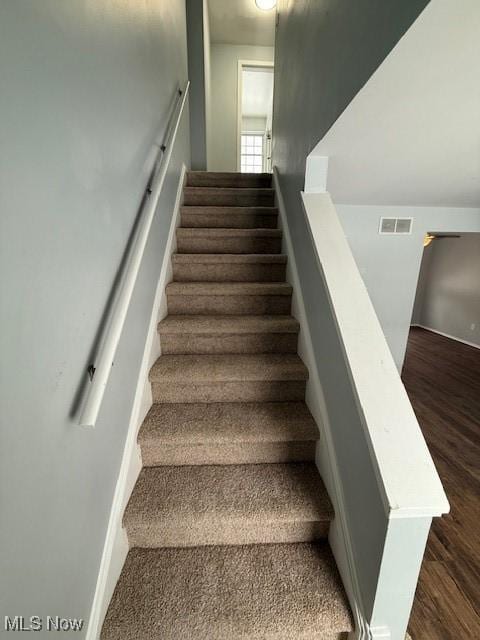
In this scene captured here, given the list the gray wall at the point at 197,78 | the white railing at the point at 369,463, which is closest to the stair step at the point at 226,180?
the gray wall at the point at 197,78

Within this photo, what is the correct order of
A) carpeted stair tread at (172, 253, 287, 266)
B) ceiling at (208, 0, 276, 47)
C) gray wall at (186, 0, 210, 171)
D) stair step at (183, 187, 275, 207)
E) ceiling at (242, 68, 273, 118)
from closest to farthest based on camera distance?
carpeted stair tread at (172, 253, 287, 266), stair step at (183, 187, 275, 207), gray wall at (186, 0, 210, 171), ceiling at (208, 0, 276, 47), ceiling at (242, 68, 273, 118)

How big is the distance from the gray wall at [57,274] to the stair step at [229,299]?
72 centimetres

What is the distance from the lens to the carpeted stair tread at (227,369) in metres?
1.49

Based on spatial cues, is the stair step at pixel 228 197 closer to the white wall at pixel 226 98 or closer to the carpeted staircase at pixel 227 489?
the carpeted staircase at pixel 227 489

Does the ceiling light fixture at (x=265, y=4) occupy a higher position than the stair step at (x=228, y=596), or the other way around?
the ceiling light fixture at (x=265, y=4)

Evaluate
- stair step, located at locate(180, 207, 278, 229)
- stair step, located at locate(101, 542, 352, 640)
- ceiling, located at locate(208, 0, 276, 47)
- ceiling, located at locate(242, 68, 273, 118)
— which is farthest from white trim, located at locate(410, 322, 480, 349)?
ceiling, located at locate(208, 0, 276, 47)

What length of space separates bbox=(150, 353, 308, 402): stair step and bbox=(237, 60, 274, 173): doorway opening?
4.04 m

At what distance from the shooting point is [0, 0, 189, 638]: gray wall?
1.84ft

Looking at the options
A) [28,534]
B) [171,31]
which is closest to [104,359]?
[28,534]

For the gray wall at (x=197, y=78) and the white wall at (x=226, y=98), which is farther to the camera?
the white wall at (x=226, y=98)

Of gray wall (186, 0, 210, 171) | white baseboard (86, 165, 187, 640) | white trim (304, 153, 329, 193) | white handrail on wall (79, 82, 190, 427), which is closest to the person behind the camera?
white handrail on wall (79, 82, 190, 427)

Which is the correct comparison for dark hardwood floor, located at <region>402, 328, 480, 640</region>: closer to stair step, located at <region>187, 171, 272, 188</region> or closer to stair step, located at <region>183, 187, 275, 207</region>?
stair step, located at <region>183, 187, 275, 207</region>

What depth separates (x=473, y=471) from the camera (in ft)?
6.54

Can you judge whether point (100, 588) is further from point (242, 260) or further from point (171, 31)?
point (171, 31)
